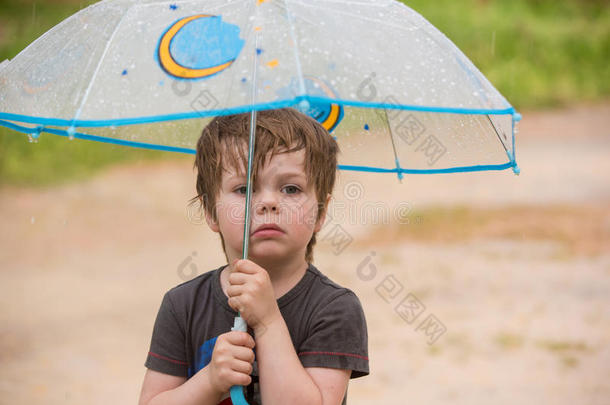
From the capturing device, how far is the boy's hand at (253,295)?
1.90 metres

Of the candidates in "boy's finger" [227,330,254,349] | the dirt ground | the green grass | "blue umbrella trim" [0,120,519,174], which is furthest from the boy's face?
the green grass

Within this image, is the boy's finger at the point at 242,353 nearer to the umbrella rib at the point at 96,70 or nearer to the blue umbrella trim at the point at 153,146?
the umbrella rib at the point at 96,70

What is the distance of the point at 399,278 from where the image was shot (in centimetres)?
692

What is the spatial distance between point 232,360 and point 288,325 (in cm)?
24

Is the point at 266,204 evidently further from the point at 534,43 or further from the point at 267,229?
the point at 534,43

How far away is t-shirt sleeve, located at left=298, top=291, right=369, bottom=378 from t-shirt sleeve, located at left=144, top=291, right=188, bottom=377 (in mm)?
331

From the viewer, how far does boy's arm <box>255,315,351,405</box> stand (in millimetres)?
1856

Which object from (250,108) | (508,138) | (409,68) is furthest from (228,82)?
(508,138)

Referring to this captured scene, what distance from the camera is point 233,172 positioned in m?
2.05

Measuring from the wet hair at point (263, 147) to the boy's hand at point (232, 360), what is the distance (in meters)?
0.41

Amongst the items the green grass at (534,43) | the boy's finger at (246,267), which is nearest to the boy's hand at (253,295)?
the boy's finger at (246,267)

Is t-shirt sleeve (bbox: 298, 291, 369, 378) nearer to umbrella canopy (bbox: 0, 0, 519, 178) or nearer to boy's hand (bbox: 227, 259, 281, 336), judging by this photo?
boy's hand (bbox: 227, 259, 281, 336)

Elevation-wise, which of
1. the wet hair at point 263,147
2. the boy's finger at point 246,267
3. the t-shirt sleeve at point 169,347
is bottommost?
the t-shirt sleeve at point 169,347

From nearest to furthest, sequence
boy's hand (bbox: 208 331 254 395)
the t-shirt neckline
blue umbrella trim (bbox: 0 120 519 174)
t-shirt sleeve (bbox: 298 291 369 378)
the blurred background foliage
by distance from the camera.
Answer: boy's hand (bbox: 208 331 254 395)
t-shirt sleeve (bbox: 298 291 369 378)
the t-shirt neckline
blue umbrella trim (bbox: 0 120 519 174)
the blurred background foliage
